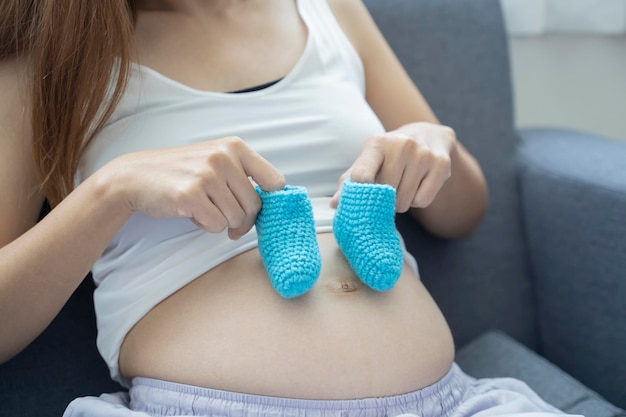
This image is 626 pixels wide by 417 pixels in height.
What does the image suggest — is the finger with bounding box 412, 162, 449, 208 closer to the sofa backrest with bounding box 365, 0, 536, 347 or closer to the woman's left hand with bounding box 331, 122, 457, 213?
the woman's left hand with bounding box 331, 122, 457, 213

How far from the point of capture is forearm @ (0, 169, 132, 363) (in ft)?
2.40

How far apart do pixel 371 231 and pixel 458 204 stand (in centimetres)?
32

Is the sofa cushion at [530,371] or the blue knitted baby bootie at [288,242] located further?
the sofa cushion at [530,371]

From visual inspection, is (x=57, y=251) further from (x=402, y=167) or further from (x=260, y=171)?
(x=402, y=167)

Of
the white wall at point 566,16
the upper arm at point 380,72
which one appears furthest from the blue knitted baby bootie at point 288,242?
the white wall at point 566,16

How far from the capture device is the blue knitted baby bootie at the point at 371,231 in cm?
75

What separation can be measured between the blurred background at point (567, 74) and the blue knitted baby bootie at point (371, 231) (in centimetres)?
86

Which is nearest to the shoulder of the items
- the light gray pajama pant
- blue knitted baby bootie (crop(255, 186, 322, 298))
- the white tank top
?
the white tank top

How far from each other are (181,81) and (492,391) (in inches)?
19.7

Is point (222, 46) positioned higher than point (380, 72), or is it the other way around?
point (222, 46)

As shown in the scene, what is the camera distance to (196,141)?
0.84m

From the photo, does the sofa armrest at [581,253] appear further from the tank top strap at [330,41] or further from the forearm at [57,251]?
the forearm at [57,251]

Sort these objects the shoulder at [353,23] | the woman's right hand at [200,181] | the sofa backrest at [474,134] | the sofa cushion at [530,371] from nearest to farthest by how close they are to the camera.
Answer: the woman's right hand at [200,181] → the sofa cushion at [530,371] → the shoulder at [353,23] → the sofa backrest at [474,134]

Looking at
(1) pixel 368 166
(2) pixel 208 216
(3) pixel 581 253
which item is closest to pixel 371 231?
(1) pixel 368 166
